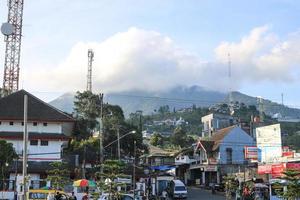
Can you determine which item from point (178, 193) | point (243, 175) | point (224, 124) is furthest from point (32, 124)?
point (224, 124)

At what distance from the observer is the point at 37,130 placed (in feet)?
174

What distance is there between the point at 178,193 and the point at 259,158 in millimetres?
9990

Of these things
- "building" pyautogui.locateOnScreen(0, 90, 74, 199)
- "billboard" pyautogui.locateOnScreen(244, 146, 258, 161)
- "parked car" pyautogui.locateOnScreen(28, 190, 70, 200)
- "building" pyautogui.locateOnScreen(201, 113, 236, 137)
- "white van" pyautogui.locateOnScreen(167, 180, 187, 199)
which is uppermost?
"building" pyautogui.locateOnScreen(201, 113, 236, 137)

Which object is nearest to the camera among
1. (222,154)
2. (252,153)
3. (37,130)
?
(37,130)

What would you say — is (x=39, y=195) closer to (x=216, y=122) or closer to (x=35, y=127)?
(x=35, y=127)

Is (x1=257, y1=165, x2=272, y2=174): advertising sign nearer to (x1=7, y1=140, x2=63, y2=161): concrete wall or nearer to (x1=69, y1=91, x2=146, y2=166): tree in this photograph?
(x1=7, y1=140, x2=63, y2=161): concrete wall

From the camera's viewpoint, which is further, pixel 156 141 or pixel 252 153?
pixel 156 141

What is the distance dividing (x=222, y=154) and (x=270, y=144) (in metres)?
16.1

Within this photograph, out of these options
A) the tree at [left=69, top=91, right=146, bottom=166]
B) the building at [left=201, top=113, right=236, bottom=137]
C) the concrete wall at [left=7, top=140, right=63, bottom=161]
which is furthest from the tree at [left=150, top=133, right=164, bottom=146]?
the concrete wall at [left=7, top=140, right=63, bottom=161]

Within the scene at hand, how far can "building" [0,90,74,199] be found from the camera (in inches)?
2016

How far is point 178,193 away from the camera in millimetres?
55281

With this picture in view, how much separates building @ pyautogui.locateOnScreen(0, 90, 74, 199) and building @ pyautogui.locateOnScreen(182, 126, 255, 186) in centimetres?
2482

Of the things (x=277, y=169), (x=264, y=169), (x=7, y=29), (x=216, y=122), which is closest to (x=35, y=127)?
(x=7, y=29)

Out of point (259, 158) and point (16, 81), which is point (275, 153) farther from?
point (16, 81)
